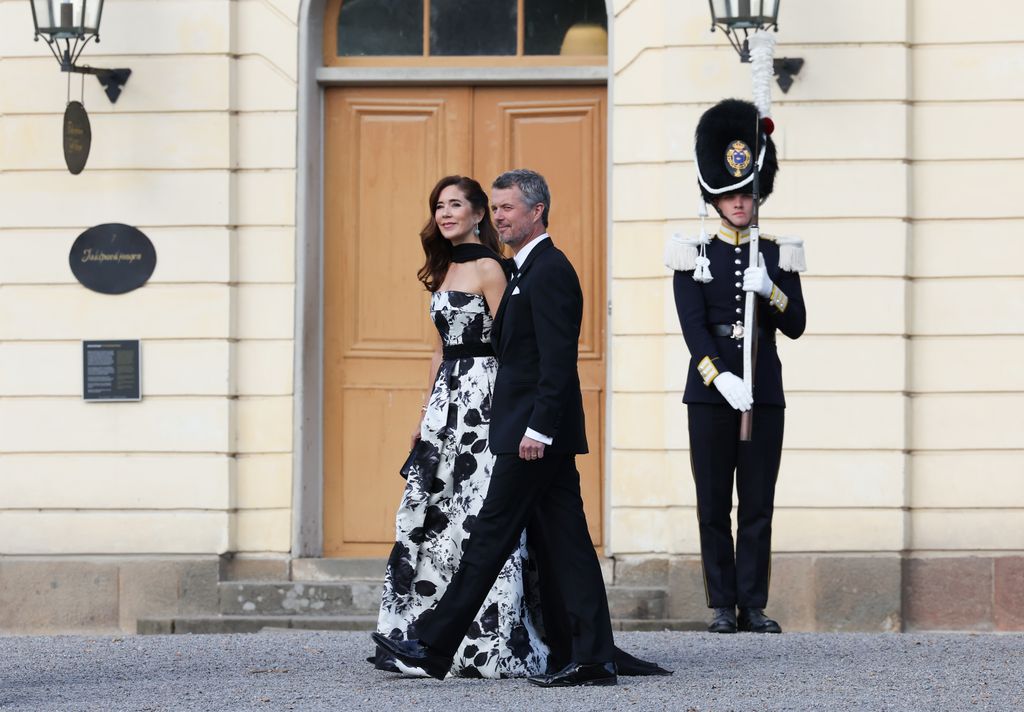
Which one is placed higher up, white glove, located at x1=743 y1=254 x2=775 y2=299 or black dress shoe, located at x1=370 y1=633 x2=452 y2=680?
white glove, located at x1=743 y1=254 x2=775 y2=299

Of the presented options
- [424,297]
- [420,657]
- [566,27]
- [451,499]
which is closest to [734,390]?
[451,499]

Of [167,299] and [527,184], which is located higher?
[527,184]

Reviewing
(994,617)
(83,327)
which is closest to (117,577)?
(83,327)

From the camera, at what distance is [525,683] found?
7.11 meters

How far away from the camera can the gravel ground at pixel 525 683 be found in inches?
263

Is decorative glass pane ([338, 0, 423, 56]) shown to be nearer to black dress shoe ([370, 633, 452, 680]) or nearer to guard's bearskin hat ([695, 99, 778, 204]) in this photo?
guard's bearskin hat ([695, 99, 778, 204])

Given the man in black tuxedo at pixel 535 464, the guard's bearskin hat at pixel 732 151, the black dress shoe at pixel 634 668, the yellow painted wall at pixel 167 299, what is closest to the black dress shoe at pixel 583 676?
the man in black tuxedo at pixel 535 464

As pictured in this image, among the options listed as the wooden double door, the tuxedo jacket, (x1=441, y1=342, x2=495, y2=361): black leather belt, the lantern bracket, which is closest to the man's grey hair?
the tuxedo jacket

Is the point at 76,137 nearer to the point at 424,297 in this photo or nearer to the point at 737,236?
the point at 424,297

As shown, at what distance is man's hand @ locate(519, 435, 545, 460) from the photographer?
6746 mm

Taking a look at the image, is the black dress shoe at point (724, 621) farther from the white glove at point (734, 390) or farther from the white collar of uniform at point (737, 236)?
the white collar of uniform at point (737, 236)

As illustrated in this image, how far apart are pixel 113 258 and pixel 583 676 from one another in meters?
4.65

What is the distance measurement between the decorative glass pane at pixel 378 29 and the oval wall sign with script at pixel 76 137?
4.86 ft

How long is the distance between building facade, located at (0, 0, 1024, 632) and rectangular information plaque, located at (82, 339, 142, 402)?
7 centimetres
